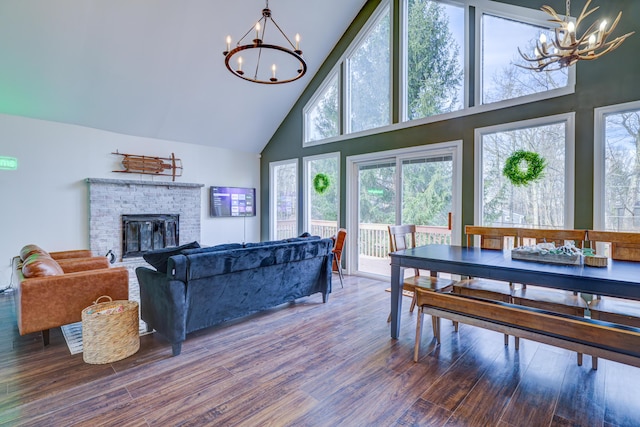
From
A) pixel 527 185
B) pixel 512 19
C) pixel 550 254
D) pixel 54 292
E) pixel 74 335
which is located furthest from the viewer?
pixel 512 19

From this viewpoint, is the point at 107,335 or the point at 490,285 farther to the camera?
the point at 490,285

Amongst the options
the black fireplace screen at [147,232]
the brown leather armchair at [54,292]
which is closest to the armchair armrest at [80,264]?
the brown leather armchair at [54,292]

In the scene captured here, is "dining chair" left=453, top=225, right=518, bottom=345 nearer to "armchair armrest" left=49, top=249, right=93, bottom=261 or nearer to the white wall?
Result: "armchair armrest" left=49, top=249, right=93, bottom=261

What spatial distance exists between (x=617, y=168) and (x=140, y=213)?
7115mm

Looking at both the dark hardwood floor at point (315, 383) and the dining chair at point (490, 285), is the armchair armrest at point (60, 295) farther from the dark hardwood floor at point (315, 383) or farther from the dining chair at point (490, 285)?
the dining chair at point (490, 285)

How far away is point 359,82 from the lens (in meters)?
5.77

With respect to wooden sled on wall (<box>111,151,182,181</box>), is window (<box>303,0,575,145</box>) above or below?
above

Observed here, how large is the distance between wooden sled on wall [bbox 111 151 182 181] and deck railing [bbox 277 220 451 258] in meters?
2.59

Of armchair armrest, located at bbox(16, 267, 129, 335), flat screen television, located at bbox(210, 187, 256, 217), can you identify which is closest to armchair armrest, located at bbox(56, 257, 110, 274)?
armchair armrest, located at bbox(16, 267, 129, 335)

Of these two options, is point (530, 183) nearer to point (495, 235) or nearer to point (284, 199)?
point (495, 235)

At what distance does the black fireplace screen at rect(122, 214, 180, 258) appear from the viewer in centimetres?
565

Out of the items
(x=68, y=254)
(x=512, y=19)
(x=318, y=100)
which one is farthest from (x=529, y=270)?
(x=318, y=100)

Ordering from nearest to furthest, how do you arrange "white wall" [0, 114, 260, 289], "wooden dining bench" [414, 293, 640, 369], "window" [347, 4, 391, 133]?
"wooden dining bench" [414, 293, 640, 369] → "white wall" [0, 114, 260, 289] → "window" [347, 4, 391, 133]

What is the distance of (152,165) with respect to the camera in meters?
5.96
